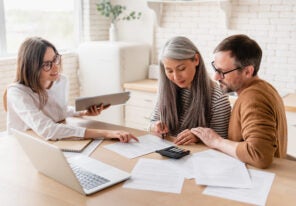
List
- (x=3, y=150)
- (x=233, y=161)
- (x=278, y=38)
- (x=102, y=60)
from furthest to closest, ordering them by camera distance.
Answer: (x=102, y=60) → (x=278, y=38) → (x=3, y=150) → (x=233, y=161)

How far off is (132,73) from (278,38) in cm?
156

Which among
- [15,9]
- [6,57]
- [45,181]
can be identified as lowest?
[45,181]

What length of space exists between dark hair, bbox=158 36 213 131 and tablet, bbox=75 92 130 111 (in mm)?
245

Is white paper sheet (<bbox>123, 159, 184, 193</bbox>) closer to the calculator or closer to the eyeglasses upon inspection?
the calculator

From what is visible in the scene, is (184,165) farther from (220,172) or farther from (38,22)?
(38,22)

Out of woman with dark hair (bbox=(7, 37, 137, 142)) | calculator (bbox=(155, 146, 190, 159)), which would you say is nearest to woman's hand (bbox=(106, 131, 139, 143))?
woman with dark hair (bbox=(7, 37, 137, 142))

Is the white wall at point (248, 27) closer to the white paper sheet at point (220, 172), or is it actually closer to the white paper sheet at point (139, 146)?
the white paper sheet at point (139, 146)

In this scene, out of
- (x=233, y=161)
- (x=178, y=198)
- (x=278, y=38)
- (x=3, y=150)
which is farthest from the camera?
(x=278, y=38)

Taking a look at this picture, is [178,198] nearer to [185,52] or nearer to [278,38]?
[185,52]

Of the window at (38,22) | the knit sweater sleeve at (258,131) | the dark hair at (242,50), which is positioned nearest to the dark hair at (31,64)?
the dark hair at (242,50)

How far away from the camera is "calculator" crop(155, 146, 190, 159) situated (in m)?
1.72

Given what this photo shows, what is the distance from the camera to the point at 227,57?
1.77 m

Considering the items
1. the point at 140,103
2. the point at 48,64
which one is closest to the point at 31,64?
the point at 48,64

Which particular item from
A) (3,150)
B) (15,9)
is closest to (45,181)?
(3,150)
